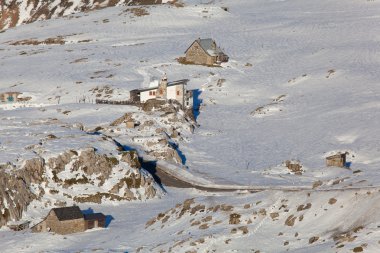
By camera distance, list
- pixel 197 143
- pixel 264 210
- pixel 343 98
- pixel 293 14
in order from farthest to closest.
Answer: pixel 293 14 < pixel 343 98 < pixel 197 143 < pixel 264 210

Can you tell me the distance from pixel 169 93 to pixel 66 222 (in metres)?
46.0

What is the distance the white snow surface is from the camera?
173 ft

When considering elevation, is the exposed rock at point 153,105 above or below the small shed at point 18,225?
→ above

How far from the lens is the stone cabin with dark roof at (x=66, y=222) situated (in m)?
61.5

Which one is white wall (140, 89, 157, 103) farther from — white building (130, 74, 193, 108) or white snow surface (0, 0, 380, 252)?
white snow surface (0, 0, 380, 252)

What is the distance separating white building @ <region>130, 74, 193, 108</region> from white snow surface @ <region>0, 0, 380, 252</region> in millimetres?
2921

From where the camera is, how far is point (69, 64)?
142 metres

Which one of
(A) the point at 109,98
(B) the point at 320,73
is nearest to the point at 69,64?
(A) the point at 109,98

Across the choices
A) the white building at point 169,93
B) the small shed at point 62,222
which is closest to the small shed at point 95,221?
the small shed at point 62,222

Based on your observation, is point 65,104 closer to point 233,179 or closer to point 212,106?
point 212,106

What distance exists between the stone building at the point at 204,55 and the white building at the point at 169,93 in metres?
26.1

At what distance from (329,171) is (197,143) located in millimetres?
21062

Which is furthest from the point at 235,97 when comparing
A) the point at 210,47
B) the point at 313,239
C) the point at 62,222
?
the point at 313,239

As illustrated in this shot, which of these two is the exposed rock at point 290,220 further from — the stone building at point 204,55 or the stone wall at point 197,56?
the stone wall at point 197,56
